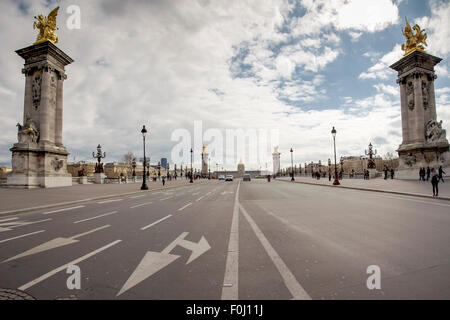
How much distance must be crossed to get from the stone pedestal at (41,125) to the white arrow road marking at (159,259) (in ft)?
105

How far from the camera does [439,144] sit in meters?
33.9

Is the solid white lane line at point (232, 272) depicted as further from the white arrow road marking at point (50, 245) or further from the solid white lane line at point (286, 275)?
the white arrow road marking at point (50, 245)

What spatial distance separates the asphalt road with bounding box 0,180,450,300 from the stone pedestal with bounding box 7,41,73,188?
2723cm

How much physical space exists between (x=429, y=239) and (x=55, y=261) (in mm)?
8052

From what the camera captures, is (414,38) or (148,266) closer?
(148,266)

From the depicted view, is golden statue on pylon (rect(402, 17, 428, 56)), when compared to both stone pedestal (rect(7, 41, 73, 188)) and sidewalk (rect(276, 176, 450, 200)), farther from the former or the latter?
stone pedestal (rect(7, 41, 73, 188))

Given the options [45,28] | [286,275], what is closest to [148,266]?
[286,275]

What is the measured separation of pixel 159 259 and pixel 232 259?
138 cm

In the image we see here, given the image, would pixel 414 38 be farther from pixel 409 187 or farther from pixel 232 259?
pixel 232 259

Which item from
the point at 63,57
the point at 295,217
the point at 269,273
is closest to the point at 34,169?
the point at 63,57

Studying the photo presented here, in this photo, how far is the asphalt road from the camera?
3189 mm

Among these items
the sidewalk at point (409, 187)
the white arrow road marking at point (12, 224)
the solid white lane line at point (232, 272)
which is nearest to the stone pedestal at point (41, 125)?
the white arrow road marking at point (12, 224)

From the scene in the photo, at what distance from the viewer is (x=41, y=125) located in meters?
31.5
